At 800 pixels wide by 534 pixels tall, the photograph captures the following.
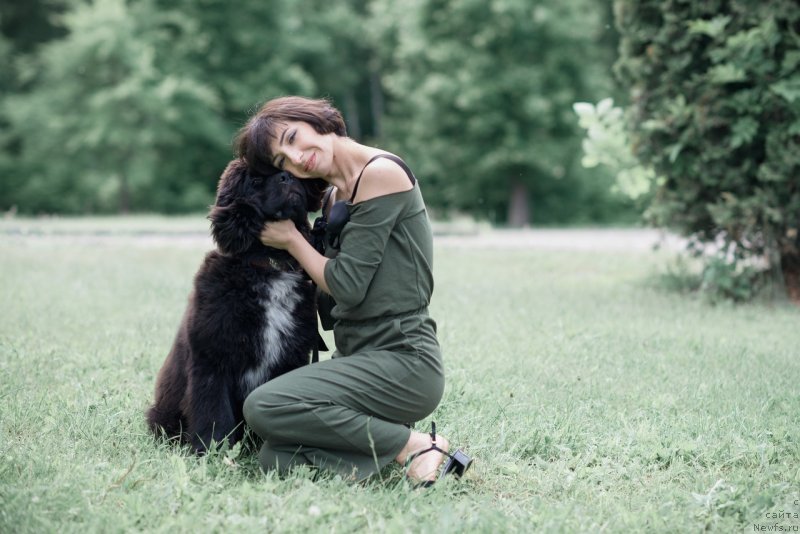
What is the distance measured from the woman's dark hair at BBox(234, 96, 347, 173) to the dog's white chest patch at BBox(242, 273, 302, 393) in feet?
1.67

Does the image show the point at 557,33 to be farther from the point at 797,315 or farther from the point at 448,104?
the point at 797,315

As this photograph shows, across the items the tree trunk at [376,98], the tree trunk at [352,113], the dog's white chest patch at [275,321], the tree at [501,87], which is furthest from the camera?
the tree trunk at [352,113]

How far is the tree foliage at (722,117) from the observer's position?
7.16m

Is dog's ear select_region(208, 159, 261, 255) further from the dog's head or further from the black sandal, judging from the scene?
the black sandal

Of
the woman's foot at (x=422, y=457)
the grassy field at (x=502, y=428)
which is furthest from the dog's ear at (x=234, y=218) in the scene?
the woman's foot at (x=422, y=457)

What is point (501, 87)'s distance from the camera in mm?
22812

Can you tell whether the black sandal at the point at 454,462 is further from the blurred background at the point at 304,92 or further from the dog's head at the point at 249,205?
the blurred background at the point at 304,92

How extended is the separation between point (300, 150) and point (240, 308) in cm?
72

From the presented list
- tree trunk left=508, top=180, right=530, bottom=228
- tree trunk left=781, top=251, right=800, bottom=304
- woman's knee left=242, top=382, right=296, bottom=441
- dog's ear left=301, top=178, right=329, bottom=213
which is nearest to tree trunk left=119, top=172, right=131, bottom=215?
tree trunk left=508, top=180, right=530, bottom=228

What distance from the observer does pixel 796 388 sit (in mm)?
4777

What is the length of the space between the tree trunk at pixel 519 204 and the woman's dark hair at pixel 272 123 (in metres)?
21.8

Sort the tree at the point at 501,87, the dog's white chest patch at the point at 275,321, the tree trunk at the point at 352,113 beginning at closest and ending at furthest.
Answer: the dog's white chest patch at the point at 275,321, the tree at the point at 501,87, the tree trunk at the point at 352,113

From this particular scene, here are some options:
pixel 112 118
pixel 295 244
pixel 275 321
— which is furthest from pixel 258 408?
pixel 112 118

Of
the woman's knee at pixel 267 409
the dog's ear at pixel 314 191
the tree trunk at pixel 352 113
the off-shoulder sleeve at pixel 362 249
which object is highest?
the tree trunk at pixel 352 113
